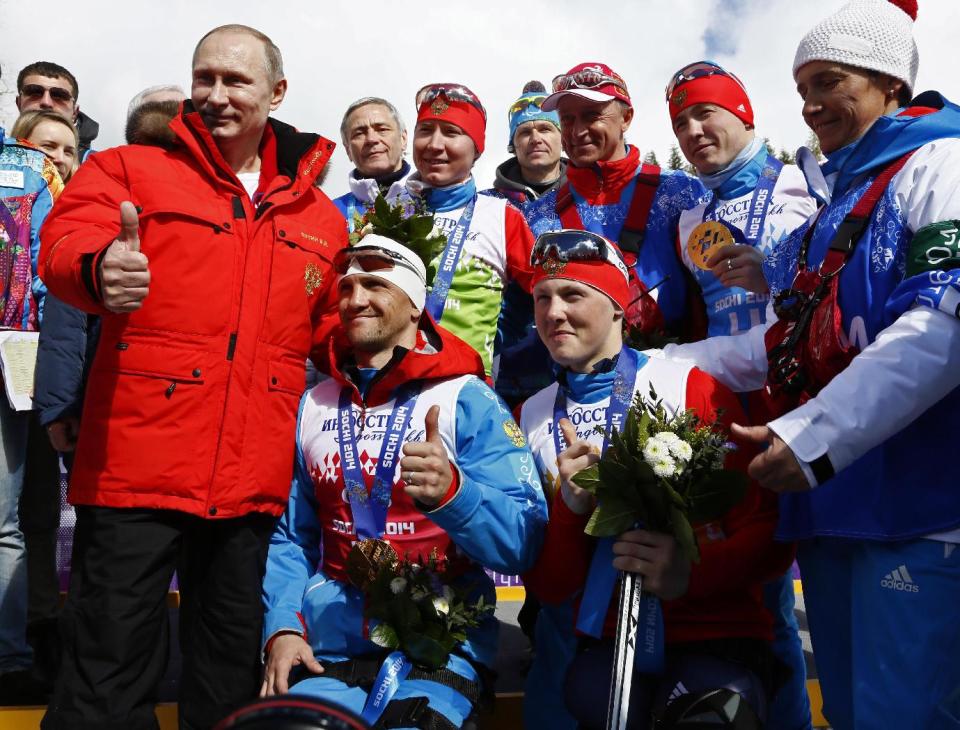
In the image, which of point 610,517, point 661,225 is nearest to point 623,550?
point 610,517

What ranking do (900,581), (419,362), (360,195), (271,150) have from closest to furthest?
(900,581) < (419,362) < (271,150) < (360,195)

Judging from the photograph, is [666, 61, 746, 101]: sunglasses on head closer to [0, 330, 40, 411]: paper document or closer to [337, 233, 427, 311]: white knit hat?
[337, 233, 427, 311]: white knit hat

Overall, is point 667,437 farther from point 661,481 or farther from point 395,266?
point 395,266

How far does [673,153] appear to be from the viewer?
5234 cm

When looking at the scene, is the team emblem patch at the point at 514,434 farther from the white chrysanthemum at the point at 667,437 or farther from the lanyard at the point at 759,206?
the lanyard at the point at 759,206

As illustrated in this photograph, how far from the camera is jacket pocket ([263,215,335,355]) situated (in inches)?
132

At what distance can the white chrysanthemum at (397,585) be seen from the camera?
303 cm

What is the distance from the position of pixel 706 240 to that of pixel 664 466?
6.08 ft

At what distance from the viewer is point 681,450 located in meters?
2.67

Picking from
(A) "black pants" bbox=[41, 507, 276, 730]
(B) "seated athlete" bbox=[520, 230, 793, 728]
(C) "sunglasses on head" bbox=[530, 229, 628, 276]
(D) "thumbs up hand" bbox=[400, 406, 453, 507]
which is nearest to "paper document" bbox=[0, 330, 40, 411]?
(A) "black pants" bbox=[41, 507, 276, 730]

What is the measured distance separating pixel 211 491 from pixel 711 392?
1779mm

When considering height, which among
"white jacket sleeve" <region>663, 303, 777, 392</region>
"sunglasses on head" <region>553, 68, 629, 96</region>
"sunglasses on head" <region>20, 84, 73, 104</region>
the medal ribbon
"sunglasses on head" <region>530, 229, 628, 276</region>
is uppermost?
"sunglasses on head" <region>553, 68, 629, 96</region>

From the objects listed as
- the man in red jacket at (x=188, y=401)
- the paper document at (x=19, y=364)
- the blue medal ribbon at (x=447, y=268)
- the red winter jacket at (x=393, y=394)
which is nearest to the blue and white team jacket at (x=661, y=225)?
the blue medal ribbon at (x=447, y=268)

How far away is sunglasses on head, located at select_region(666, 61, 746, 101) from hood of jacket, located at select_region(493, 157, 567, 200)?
1.42 metres
